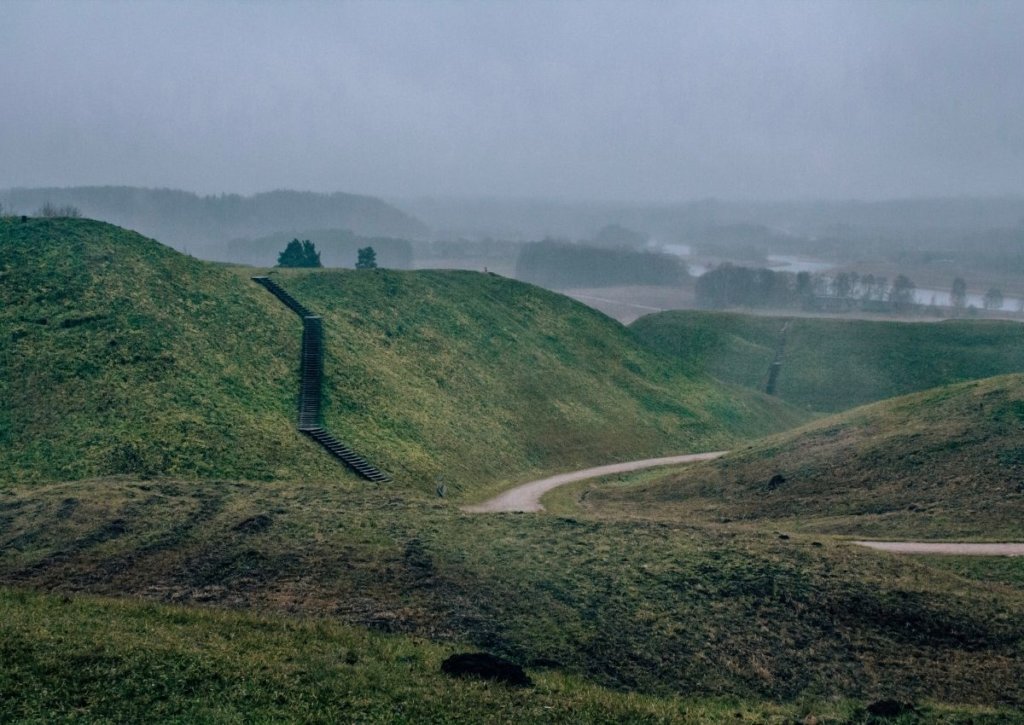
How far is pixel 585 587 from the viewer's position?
107 feet

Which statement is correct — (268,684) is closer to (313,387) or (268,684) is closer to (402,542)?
(402,542)

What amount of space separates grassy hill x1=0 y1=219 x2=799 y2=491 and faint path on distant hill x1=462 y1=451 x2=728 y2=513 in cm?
300

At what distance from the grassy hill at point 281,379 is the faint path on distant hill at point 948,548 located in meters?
31.2

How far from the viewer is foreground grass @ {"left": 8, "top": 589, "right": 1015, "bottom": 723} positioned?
2269 centimetres

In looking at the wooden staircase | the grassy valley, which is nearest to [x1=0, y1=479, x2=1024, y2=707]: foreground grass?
the grassy valley

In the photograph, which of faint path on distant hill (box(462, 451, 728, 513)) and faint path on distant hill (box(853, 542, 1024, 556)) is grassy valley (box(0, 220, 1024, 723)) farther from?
faint path on distant hill (box(462, 451, 728, 513))

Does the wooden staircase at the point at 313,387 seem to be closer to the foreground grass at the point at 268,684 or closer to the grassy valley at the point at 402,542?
the grassy valley at the point at 402,542

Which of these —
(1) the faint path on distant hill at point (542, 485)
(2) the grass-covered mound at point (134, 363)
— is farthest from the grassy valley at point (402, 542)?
(1) the faint path on distant hill at point (542, 485)

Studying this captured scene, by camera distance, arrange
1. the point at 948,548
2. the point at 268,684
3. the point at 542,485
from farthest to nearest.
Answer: the point at 542,485
the point at 948,548
the point at 268,684

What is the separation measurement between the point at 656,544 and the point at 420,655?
48.1ft

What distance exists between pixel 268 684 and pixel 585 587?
522 inches

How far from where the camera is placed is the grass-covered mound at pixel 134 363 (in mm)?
49906

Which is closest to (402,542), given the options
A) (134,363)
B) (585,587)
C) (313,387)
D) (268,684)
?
(585,587)

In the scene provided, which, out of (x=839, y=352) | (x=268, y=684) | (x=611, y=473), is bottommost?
(x=611, y=473)
